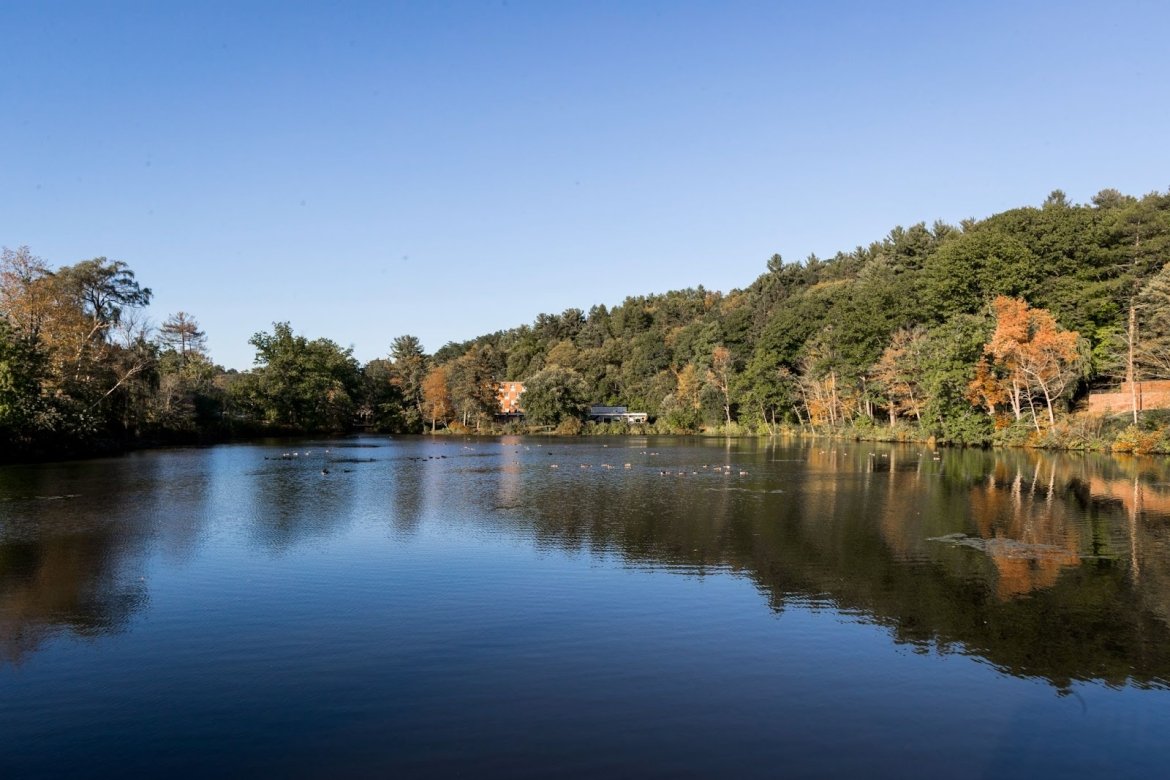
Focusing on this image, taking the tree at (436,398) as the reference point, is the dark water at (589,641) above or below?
below

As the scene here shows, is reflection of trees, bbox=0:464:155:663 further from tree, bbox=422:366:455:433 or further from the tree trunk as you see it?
tree, bbox=422:366:455:433

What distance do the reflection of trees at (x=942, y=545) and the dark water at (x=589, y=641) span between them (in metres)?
0.11

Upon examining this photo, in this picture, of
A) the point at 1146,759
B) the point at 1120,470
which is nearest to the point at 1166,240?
the point at 1120,470

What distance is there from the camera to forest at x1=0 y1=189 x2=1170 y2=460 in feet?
164

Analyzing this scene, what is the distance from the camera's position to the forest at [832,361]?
49.9 m

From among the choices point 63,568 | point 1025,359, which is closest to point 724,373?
point 1025,359

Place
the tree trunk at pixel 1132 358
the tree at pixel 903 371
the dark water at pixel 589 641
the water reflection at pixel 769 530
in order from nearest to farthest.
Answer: the dark water at pixel 589 641 < the water reflection at pixel 769 530 < the tree trunk at pixel 1132 358 < the tree at pixel 903 371

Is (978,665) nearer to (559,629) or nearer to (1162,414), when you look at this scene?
(559,629)

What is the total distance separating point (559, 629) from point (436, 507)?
15891mm

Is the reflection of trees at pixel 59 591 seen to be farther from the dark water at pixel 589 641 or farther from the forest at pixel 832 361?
the forest at pixel 832 361

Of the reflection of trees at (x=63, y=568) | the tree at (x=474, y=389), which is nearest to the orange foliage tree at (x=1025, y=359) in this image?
the reflection of trees at (x=63, y=568)

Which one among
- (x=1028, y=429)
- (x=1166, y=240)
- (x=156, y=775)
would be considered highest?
(x=1166, y=240)

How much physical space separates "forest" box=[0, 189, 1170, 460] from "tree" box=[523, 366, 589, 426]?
→ 0.28 m

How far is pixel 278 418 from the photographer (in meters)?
93.4
